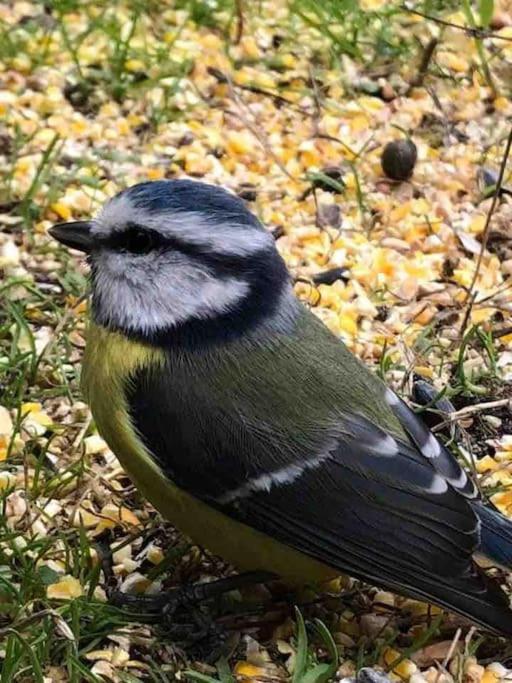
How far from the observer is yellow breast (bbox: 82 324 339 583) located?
2.03 metres

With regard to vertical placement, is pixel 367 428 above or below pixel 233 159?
above

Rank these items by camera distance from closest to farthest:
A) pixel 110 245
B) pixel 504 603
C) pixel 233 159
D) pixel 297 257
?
pixel 504 603 → pixel 110 245 → pixel 297 257 → pixel 233 159

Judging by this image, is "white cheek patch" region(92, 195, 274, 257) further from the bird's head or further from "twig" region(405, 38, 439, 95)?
"twig" region(405, 38, 439, 95)

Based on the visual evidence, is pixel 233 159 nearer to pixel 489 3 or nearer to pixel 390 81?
pixel 390 81

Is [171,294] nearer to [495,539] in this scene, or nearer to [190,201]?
[190,201]

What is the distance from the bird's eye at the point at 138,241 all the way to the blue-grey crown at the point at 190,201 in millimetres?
43

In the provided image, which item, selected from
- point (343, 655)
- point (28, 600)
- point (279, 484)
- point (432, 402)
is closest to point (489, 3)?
point (432, 402)

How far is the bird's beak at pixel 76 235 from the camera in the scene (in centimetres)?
216

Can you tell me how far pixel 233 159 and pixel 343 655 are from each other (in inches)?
63.0

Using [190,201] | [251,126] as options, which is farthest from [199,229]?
[251,126]

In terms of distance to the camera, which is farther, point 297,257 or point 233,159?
point 233,159

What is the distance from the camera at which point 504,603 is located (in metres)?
1.97

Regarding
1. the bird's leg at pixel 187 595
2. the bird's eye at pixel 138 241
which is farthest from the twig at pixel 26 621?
the bird's eye at pixel 138 241

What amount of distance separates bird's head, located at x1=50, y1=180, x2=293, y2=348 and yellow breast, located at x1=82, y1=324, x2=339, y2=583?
0.15 feet
